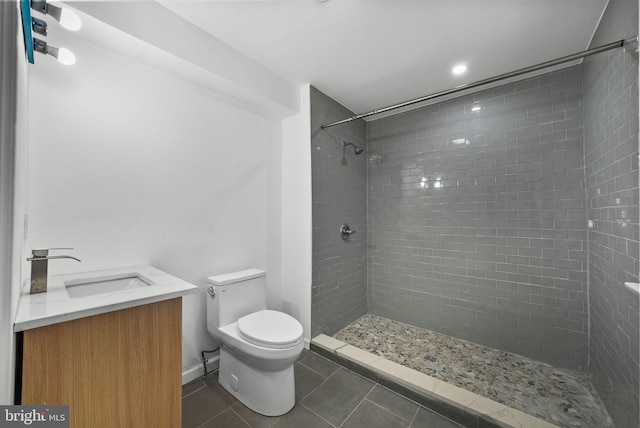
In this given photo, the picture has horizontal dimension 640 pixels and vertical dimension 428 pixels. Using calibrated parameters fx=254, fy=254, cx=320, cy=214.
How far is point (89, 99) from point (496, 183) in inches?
121

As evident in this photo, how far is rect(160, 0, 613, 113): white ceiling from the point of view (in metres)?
1.48

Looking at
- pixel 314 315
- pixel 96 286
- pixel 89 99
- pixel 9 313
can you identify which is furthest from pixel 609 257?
pixel 89 99

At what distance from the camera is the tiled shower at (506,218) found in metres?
1.41

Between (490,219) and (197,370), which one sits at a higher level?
(490,219)

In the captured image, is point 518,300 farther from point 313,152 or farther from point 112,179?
point 112,179

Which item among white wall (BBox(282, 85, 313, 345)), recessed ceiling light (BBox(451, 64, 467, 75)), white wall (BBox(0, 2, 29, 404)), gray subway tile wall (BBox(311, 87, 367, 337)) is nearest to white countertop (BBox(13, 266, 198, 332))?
white wall (BBox(0, 2, 29, 404))

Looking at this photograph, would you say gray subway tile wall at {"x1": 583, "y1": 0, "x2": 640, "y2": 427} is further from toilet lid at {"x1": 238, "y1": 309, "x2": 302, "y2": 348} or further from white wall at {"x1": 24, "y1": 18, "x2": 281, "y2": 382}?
white wall at {"x1": 24, "y1": 18, "x2": 281, "y2": 382}

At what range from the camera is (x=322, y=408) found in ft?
5.26

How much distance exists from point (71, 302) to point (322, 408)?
1.46m

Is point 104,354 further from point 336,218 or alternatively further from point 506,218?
point 506,218

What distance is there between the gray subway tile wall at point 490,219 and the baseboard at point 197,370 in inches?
71.2

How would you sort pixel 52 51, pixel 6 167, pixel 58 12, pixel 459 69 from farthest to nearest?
pixel 459 69, pixel 52 51, pixel 58 12, pixel 6 167

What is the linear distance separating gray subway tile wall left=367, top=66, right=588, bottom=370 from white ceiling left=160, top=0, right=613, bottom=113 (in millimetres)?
451

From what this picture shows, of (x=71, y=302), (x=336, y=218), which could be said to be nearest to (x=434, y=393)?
(x=336, y=218)
